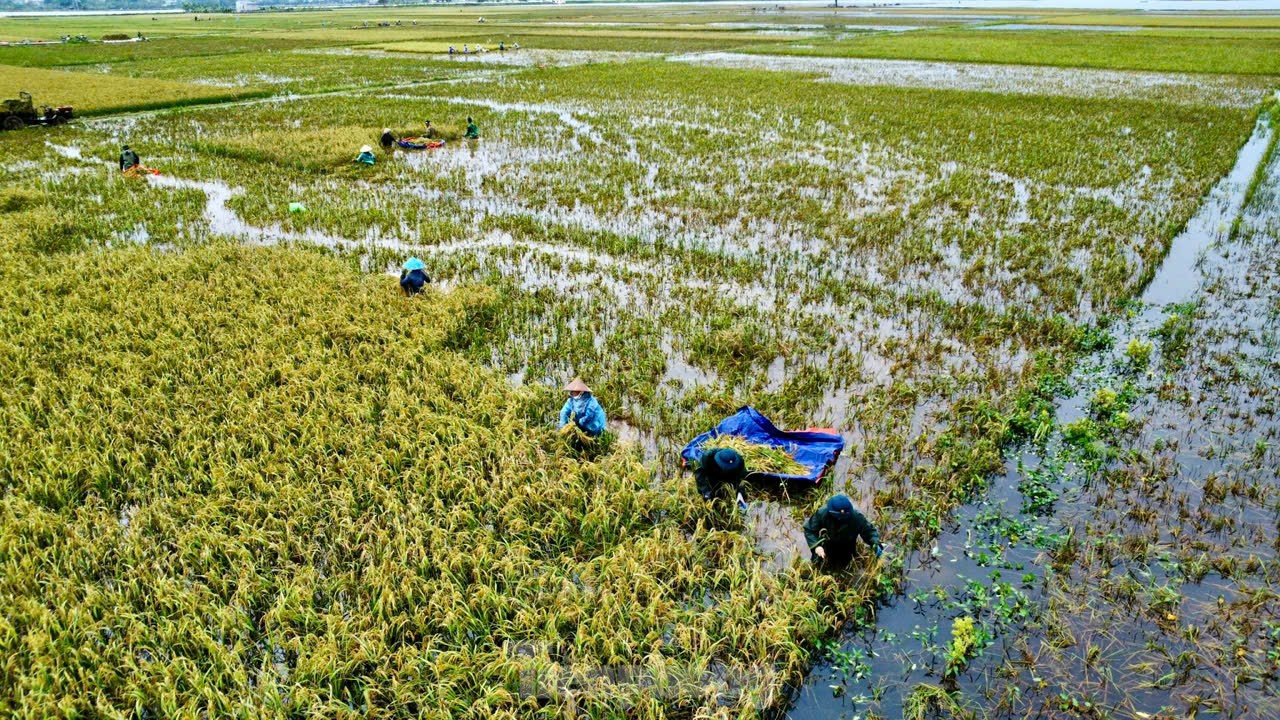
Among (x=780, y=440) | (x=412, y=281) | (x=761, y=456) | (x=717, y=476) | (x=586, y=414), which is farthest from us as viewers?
(x=412, y=281)

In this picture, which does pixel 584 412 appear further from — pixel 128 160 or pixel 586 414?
pixel 128 160

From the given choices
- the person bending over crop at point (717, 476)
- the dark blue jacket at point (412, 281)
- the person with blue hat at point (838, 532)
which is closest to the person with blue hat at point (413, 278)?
the dark blue jacket at point (412, 281)

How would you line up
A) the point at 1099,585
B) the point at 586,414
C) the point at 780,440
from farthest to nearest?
the point at 586,414, the point at 780,440, the point at 1099,585

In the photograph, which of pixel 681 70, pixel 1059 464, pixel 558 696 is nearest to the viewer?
pixel 558 696

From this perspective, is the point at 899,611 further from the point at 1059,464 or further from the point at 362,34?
the point at 362,34

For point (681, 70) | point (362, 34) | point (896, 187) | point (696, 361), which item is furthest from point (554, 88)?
point (362, 34)

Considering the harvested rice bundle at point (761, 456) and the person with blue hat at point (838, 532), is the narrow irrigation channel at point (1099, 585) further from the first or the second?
the harvested rice bundle at point (761, 456)

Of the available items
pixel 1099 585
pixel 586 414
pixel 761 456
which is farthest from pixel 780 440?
pixel 1099 585
